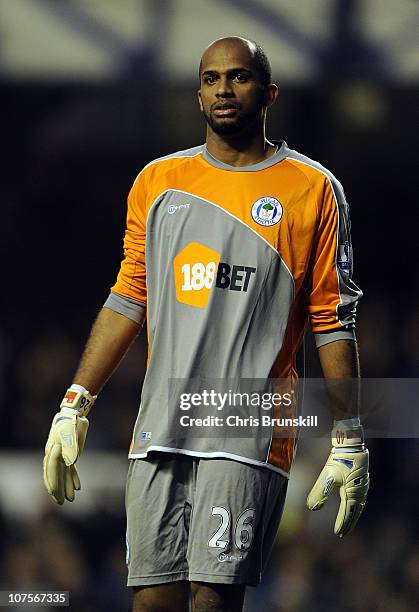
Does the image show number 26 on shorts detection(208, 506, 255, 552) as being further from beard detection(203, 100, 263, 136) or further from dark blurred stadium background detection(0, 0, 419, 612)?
dark blurred stadium background detection(0, 0, 419, 612)

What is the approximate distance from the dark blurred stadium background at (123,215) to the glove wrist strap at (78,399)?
236 centimetres

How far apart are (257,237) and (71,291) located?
3546 mm

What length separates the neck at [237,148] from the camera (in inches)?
154

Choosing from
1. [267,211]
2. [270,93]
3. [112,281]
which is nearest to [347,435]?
[267,211]

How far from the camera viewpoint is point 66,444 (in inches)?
153

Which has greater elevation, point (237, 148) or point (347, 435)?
point (237, 148)

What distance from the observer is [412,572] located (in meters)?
6.36

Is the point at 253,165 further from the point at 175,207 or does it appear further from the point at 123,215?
the point at 123,215

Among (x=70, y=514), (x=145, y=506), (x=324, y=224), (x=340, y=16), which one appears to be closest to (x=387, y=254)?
(x=340, y=16)

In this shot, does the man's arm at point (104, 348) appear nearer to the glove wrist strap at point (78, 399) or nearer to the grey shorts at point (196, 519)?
the glove wrist strap at point (78, 399)

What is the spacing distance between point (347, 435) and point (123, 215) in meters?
3.53

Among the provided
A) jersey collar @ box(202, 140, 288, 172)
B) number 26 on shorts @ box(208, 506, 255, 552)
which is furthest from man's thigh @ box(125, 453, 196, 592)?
jersey collar @ box(202, 140, 288, 172)

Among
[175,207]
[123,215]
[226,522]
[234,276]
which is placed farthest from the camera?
[123,215]

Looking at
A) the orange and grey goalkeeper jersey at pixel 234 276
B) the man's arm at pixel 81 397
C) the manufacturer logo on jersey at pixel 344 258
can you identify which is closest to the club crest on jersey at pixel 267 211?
the orange and grey goalkeeper jersey at pixel 234 276
